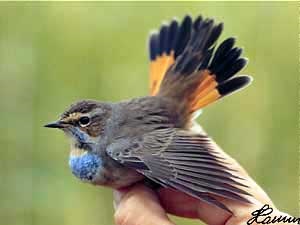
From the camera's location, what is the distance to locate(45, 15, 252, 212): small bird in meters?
2.45

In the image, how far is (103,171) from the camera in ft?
8.46

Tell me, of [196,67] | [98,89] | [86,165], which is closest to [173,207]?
[86,165]

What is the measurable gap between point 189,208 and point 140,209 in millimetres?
255

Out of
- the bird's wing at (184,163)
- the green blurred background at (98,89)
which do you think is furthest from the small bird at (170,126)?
the green blurred background at (98,89)

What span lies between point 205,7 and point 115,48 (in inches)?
23.4

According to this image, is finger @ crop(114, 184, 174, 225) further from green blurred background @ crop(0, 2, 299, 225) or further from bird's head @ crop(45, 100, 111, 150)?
green blurred background @ crop(0, 2, 299, 225)

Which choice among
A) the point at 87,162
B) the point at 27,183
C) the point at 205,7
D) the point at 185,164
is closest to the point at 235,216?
the point at 185,164

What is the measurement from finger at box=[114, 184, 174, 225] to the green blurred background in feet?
3.19

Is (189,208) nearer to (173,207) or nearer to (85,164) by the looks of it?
(173,207)

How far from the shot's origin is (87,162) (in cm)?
260

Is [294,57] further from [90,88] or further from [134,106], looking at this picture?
[134,106]

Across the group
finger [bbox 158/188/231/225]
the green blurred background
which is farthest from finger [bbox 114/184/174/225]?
the green blurred background

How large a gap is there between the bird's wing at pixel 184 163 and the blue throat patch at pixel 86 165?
0.07m

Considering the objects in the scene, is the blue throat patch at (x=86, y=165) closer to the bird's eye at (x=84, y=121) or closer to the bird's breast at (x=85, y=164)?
the bird's breast at (x=85, y=164)
